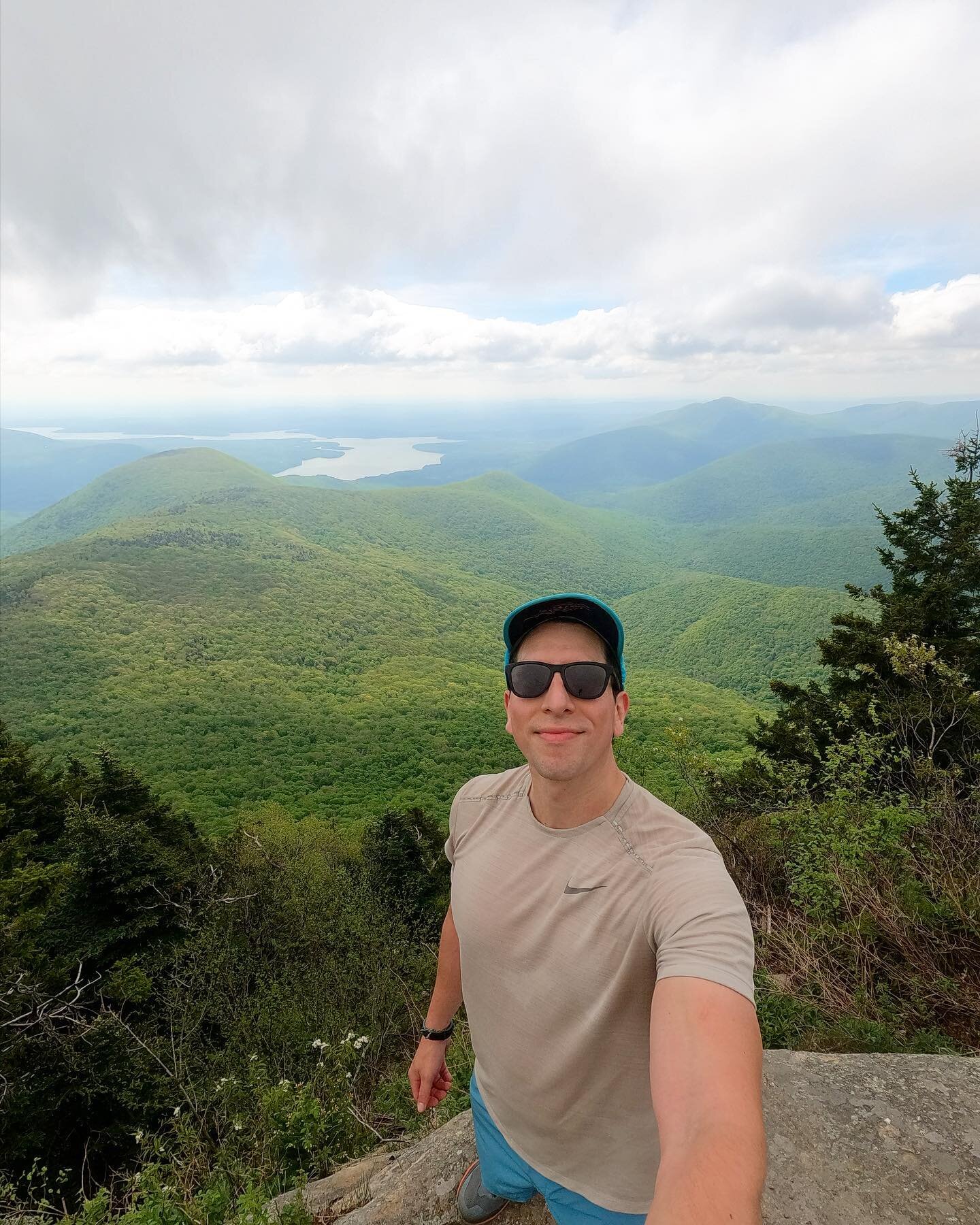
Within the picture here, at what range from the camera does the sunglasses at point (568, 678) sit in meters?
1.92

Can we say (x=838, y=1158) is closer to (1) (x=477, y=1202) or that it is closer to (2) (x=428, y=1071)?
(1) (x=477, y=1202)

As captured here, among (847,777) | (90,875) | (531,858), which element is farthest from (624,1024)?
(90,875)

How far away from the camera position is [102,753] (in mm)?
12961

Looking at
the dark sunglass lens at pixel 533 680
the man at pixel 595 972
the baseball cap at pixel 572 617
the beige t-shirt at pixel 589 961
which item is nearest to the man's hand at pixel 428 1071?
the man at pixel 595 972

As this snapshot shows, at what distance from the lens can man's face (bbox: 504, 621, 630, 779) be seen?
1.79 metres

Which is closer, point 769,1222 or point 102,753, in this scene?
point 769,1222

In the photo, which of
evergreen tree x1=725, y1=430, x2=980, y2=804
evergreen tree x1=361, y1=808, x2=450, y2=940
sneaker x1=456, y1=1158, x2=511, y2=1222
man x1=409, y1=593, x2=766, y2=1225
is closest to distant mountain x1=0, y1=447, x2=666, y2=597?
evergreen tree x1=361, y1=808, x2=450, y2=940

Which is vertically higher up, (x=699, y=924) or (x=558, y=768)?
(x=558, y=768)

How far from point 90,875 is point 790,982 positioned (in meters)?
11.7

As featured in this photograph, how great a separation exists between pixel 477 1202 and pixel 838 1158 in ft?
5.15

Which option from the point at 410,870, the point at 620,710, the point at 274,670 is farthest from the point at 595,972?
the point at 274,670

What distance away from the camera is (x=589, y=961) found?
158cm

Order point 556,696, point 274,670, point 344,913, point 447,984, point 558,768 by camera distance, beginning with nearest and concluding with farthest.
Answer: point 558,768
point 556,696
point 447,984
point 344,913
point 274,670

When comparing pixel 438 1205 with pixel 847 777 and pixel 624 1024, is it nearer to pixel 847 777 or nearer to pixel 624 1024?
pixel 624 1024
